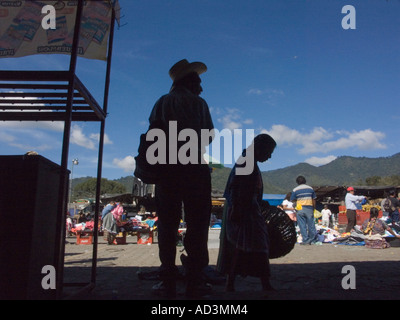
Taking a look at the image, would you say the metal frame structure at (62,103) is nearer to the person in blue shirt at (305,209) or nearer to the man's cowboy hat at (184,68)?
the man's cowboy hat at (184,68)

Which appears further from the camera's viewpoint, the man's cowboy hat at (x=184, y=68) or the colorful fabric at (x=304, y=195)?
the colorful fabric at (x=304, y=195)

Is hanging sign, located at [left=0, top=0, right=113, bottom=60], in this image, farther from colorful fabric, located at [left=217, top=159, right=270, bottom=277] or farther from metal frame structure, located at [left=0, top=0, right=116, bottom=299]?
colorful fabric, located at [left=217, top=159, right=270, bottom=277]

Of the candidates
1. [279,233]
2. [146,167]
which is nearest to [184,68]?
[146,167]

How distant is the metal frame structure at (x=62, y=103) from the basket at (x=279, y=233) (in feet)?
6.57

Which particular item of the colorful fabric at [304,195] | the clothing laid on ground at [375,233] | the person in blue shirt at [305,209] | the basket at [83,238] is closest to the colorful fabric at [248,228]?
the person in blue shirt at [305,209]

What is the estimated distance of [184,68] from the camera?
320cm

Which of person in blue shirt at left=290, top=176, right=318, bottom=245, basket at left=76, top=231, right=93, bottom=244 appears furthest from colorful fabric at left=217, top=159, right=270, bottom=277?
basket at left=76, top=231, right=93, bottom=244

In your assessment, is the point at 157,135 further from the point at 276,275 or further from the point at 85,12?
the point at 276,275

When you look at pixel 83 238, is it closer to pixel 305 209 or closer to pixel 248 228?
pixel 305 209

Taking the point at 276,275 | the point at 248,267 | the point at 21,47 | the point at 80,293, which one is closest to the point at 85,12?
the point at 21,47

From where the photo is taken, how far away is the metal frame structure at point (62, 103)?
241 centimetres

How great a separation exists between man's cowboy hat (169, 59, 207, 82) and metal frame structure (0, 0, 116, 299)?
2.71 feet

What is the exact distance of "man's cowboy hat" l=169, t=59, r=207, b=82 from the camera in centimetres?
318
